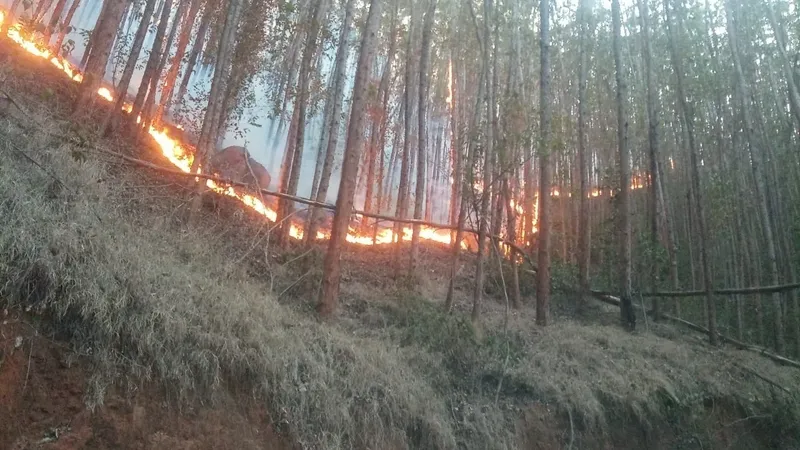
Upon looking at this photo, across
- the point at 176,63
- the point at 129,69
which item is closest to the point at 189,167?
the point at 129,69

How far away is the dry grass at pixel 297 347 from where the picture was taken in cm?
384

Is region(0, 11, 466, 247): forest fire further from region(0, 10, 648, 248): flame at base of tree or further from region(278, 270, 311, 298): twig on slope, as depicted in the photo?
region(278, 270, 311, 298): twig on slope

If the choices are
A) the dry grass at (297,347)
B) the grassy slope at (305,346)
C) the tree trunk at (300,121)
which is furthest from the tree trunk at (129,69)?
the dry grass at (297,347)

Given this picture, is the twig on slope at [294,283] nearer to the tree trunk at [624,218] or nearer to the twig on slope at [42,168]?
the twig on slope at [42,168]

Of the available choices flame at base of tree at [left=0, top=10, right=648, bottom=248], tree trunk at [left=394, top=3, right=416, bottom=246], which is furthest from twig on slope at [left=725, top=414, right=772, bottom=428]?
tree trunk at [left=394, top=3, right=416, bottom=246]

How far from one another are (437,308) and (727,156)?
34.0 ft

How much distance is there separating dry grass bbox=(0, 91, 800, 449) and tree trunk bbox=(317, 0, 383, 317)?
1.46 feet

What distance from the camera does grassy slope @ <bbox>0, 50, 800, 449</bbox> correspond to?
3871 mm

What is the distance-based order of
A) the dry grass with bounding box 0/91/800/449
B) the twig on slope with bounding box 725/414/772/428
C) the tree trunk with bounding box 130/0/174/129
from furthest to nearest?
1. the tree trunk with bounding box 130/0/174/129
2. the twig on slope with bounding box 725/414/772/428
3. the dry grass with bounding box 0/91/800/449

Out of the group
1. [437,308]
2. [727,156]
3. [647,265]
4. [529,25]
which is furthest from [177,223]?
[727,156]

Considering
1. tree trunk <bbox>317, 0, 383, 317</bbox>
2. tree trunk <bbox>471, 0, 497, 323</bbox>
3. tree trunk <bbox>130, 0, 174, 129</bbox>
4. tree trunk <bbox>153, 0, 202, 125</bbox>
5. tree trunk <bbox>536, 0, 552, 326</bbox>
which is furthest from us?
tree trunk <bbox>153, 0, 202, 125</bbox>

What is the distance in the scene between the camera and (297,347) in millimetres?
4949

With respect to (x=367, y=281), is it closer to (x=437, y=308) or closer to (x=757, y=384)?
(x=437, y=308)

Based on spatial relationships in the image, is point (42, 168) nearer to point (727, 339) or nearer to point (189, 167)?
point (189, 167)
